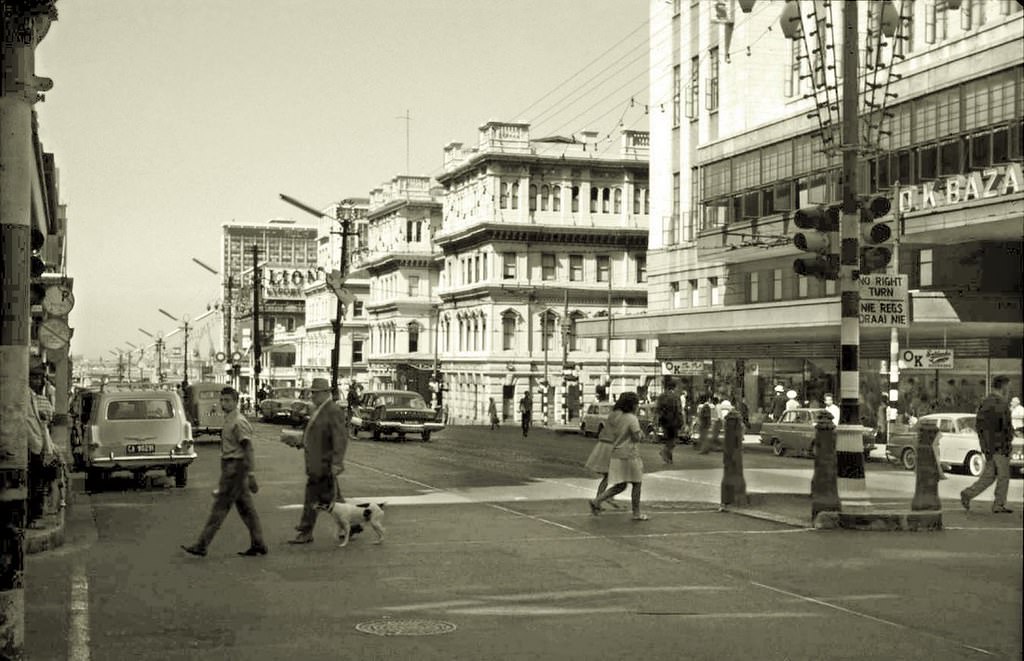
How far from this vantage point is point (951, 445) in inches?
1068

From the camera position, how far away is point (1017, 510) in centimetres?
281

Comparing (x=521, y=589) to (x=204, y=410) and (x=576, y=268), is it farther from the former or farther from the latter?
(x=576, y=268)

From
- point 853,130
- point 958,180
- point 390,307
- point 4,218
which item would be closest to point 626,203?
point 390,307

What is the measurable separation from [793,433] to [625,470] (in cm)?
2178

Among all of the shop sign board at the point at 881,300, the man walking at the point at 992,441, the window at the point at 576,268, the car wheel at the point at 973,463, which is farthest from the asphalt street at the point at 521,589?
the window at the point at 576,268

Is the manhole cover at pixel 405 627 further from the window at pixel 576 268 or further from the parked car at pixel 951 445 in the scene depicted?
the window at pixel 576 268

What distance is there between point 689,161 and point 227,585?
45.2 metres

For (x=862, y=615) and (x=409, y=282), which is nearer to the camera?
(x=862, y=615)

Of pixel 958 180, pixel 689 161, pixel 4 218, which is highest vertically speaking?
pixel 689 161

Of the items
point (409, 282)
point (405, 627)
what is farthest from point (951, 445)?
point (409, 282)

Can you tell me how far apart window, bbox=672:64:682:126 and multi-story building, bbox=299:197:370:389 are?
56994 mm

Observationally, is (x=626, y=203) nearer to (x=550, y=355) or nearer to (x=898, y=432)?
(x=550, y=355)

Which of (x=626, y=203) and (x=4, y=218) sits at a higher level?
(x=626, y=203)

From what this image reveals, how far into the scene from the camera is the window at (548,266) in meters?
84.8
